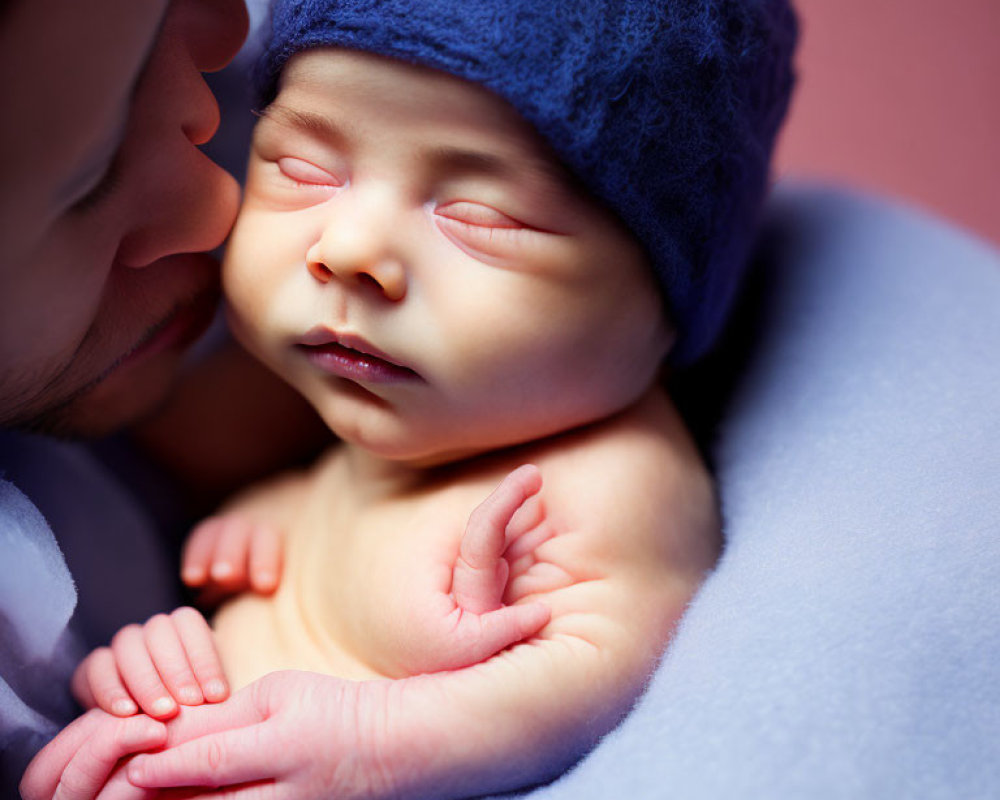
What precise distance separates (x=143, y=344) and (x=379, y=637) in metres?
0.32

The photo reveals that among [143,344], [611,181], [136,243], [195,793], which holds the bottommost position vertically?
[195,793]

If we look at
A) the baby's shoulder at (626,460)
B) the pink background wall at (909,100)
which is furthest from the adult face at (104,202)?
the pink background wall at (909,100)

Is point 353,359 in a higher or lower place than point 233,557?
higher

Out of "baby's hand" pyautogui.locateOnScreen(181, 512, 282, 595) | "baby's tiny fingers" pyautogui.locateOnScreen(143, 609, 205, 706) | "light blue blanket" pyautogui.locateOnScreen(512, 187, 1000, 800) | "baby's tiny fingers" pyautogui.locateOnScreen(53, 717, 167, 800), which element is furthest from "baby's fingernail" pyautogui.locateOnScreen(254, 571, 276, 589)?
"light blue blanket" pyautogui.locateOnScreen(512, 187, 1000, 800)

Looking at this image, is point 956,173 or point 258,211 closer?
point 258,211

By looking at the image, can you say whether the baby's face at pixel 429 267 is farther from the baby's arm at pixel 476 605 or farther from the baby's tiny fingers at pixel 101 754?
the baby's tiny fingers at pixel 101 754

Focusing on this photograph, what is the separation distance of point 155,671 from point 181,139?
38cm

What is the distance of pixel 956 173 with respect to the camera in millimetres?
1797

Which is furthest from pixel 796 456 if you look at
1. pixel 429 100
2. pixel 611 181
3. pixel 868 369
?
pixel 429 100

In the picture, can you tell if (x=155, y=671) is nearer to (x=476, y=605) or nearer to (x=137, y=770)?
(x=137, y=770)

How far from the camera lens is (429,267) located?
0.73m

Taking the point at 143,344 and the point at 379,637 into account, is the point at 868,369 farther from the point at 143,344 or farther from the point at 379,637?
the point at 143,344

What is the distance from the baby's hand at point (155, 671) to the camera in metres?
0.74

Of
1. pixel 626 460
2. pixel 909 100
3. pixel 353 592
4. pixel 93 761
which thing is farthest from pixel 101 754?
pixel 909 100
